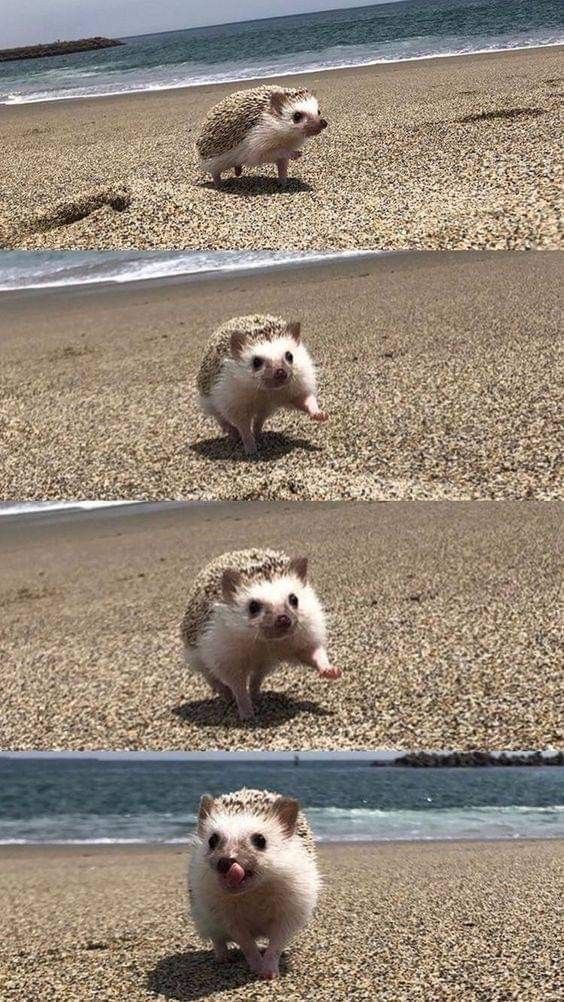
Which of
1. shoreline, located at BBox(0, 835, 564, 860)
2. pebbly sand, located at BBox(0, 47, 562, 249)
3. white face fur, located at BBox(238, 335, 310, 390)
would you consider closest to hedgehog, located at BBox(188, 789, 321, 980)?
white face fur, located at BBox(238, 335, 310, 390)

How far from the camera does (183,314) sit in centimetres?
916

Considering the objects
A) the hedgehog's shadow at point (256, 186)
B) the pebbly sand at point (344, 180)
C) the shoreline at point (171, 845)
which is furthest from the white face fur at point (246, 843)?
the hedgehog's shadow at point (256, 186)

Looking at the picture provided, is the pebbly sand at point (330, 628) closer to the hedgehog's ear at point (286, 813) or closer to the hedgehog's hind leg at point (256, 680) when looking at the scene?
the hedgehog's hind leg at point (256, 680)

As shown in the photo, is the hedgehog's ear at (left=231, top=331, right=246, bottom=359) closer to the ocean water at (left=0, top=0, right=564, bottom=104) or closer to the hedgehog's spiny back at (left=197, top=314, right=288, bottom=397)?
the hedgehog's spiny back at (left=197, top=314, right=288, bottom=397)

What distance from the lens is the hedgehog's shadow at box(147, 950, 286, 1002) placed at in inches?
178

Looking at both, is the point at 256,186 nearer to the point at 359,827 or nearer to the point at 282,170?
the point at 282,170

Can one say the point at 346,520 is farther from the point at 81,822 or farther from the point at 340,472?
the point at 81,822

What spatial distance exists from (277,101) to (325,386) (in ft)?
4.56

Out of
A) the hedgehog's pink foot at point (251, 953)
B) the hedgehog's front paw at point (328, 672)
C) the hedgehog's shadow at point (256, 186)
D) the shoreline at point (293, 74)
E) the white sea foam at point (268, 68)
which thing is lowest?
the hedgehog's pink foot at point (251, 953)

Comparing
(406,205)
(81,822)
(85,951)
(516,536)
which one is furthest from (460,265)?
(85,951)

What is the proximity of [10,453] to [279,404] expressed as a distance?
66.0 inches

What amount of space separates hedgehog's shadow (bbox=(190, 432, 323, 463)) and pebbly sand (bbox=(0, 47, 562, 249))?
1090mm

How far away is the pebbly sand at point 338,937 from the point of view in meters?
4.54

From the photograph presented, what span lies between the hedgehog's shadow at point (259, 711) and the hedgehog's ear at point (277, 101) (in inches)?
112
